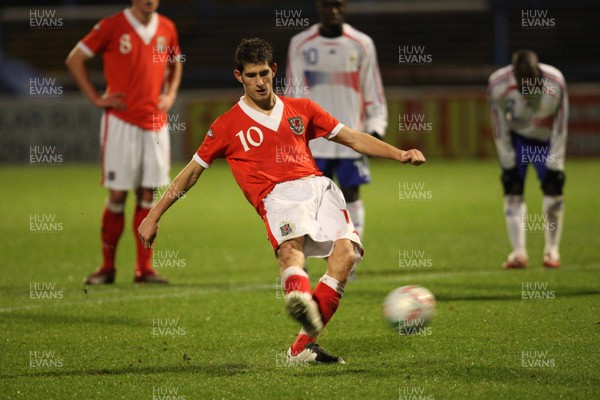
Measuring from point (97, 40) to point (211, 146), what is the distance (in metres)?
3.57

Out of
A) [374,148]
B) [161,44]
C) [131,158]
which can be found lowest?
[131,158]

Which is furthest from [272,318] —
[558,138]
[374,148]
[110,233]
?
[558,138]

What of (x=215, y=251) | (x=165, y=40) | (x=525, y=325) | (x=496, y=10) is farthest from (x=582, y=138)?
(x=525, y=325)

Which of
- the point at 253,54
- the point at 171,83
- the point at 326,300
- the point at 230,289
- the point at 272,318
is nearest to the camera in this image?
the point at 326,300

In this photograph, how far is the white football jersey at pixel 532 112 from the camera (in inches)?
378

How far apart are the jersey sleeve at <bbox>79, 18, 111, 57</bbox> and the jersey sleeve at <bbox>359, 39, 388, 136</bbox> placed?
2256 millimetres

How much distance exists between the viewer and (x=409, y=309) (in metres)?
6.03

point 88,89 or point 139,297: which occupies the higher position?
point 88,89

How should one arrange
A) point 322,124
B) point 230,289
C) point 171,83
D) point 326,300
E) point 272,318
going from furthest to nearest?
point 171,83, point 230,289, point 272,318, point 322,124, point 326,300

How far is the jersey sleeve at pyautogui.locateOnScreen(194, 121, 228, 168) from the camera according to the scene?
6086 millimetres

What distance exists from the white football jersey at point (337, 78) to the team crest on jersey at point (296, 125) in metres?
2.88

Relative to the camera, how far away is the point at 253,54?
5.93m

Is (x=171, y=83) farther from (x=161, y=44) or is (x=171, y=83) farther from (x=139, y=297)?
(x=139, y=297)

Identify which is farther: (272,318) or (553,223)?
(553,223)
